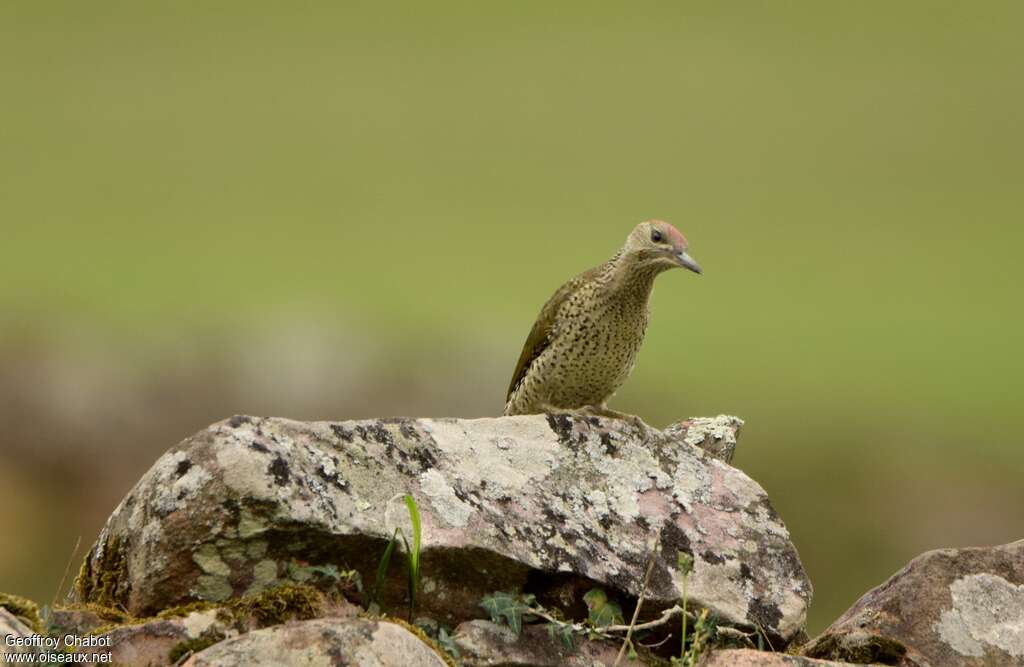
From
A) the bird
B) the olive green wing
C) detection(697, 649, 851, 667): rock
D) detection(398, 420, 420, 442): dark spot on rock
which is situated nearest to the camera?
detection(697, 649, 851, 667): rock

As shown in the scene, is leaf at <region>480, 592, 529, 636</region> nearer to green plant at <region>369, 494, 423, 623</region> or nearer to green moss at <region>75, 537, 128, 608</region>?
green plant at <region>369, 494, 423, 623</region>

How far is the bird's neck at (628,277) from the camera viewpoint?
970cm

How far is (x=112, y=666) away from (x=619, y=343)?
4677 mm

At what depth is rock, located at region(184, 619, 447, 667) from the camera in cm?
529

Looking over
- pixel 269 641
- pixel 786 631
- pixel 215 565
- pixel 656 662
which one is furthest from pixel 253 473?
pixel 786 631

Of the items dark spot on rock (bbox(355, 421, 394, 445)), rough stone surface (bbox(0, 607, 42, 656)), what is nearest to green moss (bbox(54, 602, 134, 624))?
rough stone surface (bbox(0, 607, 42, 656))

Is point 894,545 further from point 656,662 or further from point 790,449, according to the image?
point 656,662

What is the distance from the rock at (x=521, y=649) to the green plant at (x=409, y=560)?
245mm

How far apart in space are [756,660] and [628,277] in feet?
12.8

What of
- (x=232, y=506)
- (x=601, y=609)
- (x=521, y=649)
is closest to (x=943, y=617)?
(x=601, y=609)

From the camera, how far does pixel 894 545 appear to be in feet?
75.4

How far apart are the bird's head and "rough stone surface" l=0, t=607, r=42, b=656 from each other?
4770mm

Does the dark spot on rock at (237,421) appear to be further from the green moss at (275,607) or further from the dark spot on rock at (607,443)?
the dark spot on rock at (607,443)

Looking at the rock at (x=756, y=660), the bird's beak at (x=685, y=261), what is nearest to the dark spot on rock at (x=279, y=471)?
the rock at (x=756, y=660)
